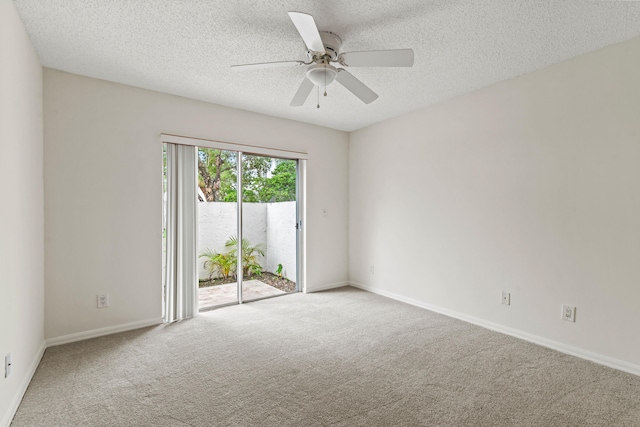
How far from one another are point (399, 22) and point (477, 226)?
85.6 inches

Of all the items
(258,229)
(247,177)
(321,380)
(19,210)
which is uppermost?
(247,177)

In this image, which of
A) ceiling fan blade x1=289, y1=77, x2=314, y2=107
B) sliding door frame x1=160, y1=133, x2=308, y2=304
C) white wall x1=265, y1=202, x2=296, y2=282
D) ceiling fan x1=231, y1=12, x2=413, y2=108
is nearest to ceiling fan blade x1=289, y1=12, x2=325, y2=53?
ceiling fan x1=231, y1=12, x2=413, y2=108

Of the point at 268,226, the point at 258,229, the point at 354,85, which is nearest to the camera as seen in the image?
the point at 354,85

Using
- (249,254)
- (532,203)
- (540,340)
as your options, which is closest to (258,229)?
(249,254)

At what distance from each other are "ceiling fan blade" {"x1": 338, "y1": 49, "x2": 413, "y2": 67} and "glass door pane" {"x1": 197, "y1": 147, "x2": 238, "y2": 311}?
2.25 meters

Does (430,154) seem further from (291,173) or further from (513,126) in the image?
(291,173)

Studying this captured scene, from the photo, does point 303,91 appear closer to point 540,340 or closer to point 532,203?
point 532,203

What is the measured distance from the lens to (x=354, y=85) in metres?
2.46

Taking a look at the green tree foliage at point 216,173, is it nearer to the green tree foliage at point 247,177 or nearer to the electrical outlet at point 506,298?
the green tree foliage at point 247,177

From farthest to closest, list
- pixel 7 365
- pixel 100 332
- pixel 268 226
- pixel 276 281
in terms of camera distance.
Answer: pixel 276 281
pixel 268 226
pixel 100 332
pixel 7 365

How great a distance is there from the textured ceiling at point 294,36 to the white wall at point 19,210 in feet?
1.01

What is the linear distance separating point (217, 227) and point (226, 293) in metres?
0.87

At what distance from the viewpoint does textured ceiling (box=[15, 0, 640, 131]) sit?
197 centimetres

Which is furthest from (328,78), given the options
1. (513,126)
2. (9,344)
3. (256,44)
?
(9,344)
